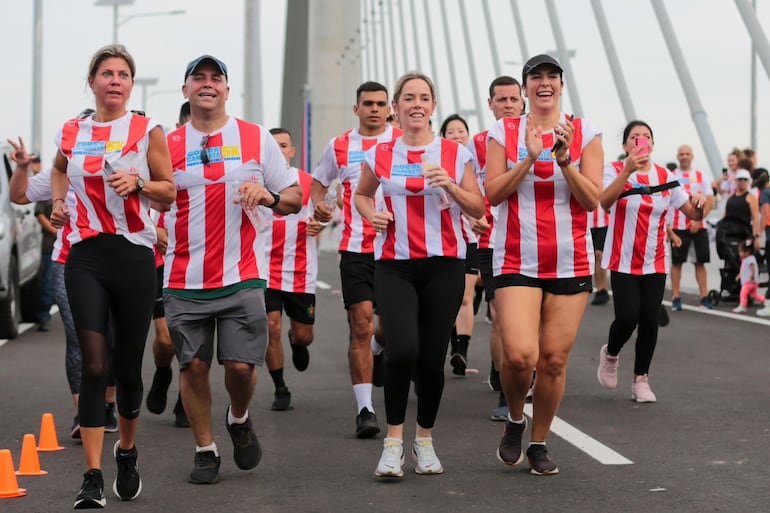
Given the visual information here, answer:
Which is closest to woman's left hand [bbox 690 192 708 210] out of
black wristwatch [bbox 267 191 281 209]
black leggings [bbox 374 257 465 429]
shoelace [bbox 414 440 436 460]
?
black leggings [bbox 374 257 465 429]

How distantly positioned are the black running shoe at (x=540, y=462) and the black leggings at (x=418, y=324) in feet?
1.69

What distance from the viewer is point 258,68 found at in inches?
2721

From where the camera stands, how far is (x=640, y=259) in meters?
9.86

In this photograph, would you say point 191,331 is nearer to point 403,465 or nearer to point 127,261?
point 127,261

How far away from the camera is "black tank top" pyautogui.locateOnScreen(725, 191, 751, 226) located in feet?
60.6

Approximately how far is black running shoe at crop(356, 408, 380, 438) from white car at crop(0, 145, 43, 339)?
7.02m

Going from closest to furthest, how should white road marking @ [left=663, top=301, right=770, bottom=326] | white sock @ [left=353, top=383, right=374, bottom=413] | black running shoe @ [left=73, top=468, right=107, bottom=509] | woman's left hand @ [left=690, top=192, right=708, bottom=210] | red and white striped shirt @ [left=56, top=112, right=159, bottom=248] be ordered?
black running shoe @ [left=73, top=468, right=107, bottom=509], red and white striped shirt @ [left=56, top=112, right=159, bottom=248], white sock @ [left=353, top=383, right=374, bottom=413], woman's left hand @ [left=690, top=192, right=708, bottom=210], white road marking @ [left=663, top=301, right=770, bottom=326]

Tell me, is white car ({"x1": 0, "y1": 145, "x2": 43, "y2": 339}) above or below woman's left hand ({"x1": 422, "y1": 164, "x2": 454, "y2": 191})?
below

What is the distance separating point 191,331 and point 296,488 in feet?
2.94

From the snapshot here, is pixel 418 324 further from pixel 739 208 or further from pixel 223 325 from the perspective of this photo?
pixel 739 208

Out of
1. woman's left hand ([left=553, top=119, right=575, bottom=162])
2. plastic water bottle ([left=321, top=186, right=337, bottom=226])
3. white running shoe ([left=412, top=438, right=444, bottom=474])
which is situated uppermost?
woman's left hand ([left=553, top=119, right=575, bottom=162])

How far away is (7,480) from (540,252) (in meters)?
2.74

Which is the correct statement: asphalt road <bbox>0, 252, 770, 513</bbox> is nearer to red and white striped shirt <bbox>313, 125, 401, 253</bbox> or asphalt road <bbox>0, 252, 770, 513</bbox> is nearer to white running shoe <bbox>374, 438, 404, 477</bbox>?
white running shoe <bbox>374, 438, 404, 477</bbox>

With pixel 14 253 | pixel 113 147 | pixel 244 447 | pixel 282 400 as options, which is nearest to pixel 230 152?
pixel 113 147
